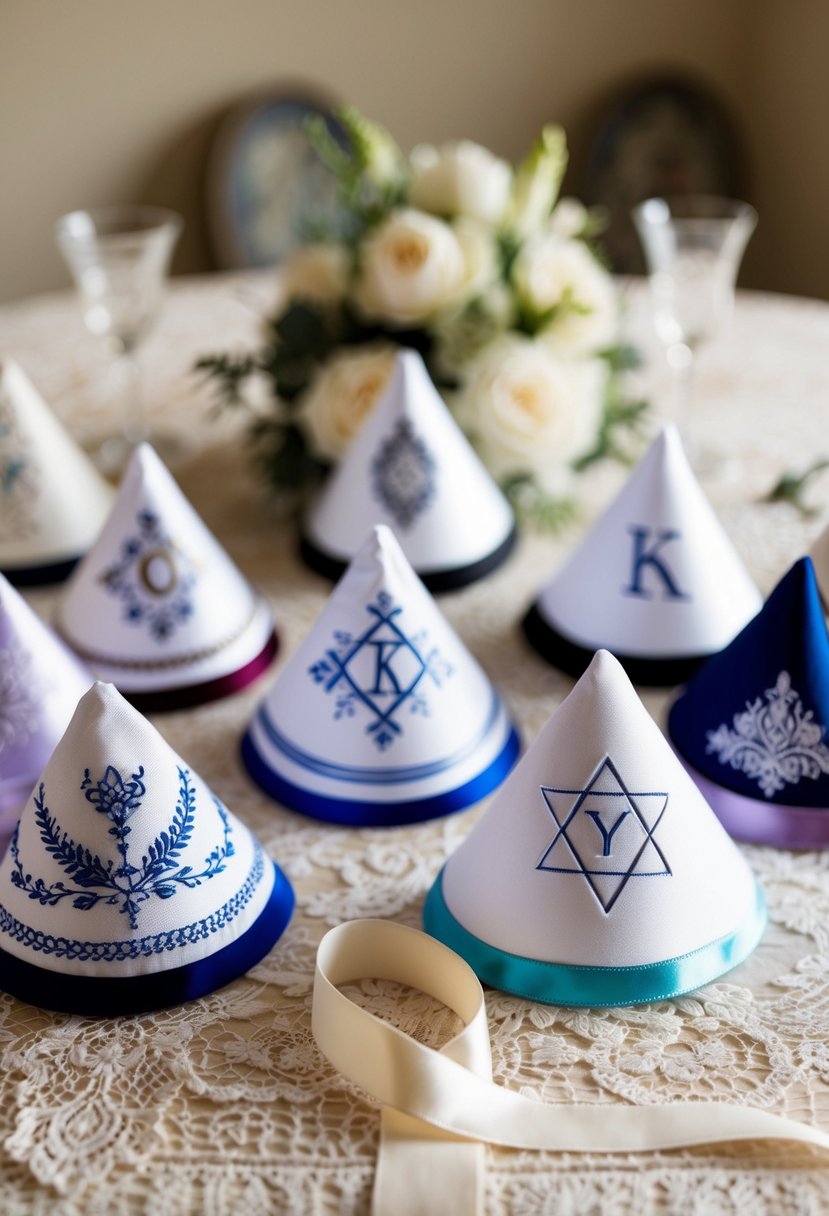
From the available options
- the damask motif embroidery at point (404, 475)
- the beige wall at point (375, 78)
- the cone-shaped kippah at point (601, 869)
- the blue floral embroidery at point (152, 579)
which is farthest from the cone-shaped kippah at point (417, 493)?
the beige wall at point (375, 78)

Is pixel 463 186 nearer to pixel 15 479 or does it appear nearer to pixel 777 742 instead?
pixel 15 479

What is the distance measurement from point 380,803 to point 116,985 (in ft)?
0.79

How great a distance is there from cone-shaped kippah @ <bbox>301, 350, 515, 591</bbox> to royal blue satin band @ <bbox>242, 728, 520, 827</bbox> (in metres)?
0.30

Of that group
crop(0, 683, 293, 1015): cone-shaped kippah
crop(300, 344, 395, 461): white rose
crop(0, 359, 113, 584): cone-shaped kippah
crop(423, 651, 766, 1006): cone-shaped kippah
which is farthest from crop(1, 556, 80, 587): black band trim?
crop(423, 651, 766, 1006): cone-shaped kippah

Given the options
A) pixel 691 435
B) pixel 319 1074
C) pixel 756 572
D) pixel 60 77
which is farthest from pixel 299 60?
pixel 319 1074

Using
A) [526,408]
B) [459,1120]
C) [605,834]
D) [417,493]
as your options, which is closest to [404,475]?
[417,493]

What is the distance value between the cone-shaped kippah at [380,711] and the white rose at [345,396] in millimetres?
426

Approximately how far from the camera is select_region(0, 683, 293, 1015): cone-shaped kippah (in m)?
0.70

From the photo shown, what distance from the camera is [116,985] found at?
0.71 meters

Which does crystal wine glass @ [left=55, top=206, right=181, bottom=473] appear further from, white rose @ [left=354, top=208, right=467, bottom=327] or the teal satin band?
the teal satin band

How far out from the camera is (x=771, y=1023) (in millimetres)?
702

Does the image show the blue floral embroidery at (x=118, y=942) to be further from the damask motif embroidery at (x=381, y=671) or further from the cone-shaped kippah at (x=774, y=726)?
the cone-shaped kippah at (x=774, y=726)

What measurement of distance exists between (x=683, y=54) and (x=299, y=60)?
1.04 meters

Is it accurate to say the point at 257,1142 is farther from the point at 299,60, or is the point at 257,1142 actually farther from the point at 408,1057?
the point at 299,60
